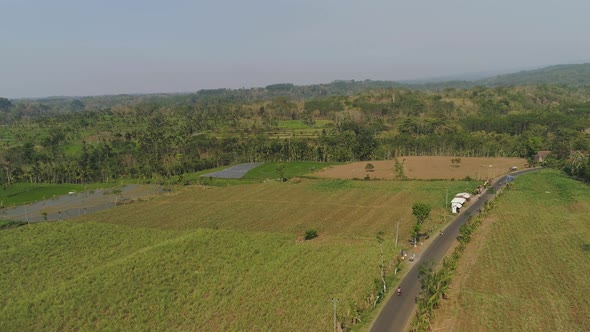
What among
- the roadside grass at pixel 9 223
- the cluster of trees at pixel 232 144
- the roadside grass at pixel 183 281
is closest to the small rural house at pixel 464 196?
the roadside grass at pixel 183 281

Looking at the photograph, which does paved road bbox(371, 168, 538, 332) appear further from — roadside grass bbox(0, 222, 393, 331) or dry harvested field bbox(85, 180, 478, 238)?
dry harvested field bbox(85, 180, 478, 238)

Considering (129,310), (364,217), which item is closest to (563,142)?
(364,217)

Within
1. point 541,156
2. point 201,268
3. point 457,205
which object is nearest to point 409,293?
point 201,268

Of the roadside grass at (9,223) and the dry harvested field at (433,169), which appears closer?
the roadside grass at (9,223)

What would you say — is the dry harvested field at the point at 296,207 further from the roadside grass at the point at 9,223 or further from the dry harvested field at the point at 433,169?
the roadside grass at the point at 9,223

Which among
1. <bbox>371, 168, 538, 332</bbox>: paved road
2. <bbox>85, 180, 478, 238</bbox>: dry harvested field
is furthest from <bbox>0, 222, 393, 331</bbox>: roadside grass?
<bbox>85, 180, 478, 238</bbox>: dry harvested field

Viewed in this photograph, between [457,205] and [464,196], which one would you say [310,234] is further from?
[464,196]
